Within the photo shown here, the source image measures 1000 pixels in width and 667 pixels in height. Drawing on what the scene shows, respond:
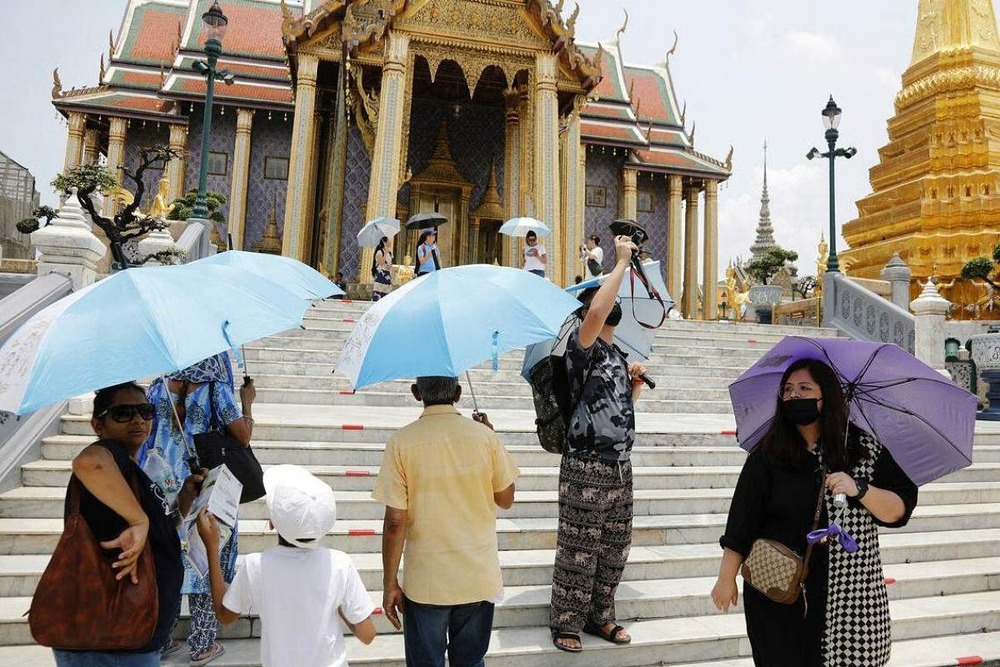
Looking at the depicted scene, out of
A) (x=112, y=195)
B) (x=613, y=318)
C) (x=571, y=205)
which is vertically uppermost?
(x=571, y=205)

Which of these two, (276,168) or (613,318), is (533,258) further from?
(276,168)

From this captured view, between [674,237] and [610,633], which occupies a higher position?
[674,237]

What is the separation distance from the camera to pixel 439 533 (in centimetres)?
249

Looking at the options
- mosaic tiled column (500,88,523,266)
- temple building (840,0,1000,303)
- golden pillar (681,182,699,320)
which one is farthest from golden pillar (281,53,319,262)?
temple building (840,0,1000,303)

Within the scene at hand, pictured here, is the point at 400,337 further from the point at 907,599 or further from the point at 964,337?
the point at 964,337

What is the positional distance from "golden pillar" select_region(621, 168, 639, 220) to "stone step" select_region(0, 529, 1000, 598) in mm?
15633

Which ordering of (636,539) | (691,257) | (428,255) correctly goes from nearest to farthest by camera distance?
(636,539) < (428,255) < (691,257)

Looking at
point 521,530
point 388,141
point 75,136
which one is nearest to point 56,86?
point 75,136

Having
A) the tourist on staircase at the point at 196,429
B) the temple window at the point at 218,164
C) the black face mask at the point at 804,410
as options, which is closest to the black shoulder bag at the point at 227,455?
the tourist on staircase at the point at 196,429

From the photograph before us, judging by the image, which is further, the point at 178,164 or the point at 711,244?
the point at 711,244

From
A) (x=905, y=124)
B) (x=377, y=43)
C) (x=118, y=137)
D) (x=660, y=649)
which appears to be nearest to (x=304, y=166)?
(x=377, y=43)

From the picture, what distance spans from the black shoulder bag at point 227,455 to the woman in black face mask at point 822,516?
192 cm

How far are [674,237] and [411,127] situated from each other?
854 centimetres

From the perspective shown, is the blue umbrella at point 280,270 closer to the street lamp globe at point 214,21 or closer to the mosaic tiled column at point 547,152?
the street lamp globe at point 214,21
